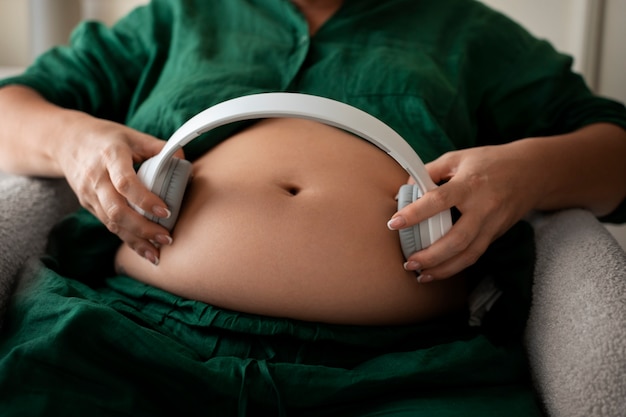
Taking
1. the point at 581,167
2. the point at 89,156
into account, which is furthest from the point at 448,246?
the point at 89,156

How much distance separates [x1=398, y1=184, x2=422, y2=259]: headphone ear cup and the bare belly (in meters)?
0.02

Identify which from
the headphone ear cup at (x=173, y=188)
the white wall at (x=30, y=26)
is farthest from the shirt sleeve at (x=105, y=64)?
the white wall at (x=30, y=26)

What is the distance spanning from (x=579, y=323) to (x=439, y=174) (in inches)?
7.7

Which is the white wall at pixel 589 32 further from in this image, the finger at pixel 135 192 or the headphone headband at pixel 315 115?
the finger at pixel 135 192

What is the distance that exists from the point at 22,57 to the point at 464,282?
1.09m

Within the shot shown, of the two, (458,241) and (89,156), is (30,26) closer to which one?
(89,156)

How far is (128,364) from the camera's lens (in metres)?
0.54

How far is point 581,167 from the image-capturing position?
769mm

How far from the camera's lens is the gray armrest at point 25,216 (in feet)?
2.18

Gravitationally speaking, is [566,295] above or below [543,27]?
below

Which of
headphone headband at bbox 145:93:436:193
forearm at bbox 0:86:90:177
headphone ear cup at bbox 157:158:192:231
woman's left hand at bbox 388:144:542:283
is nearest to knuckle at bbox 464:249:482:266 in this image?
woman's left hand at bbox 388:144:542:283

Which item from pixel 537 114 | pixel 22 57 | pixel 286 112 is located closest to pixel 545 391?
pixel 286 112

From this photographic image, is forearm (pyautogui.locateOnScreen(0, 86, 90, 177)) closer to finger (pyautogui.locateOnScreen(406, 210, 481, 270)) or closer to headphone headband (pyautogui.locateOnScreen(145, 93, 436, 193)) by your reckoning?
headphone headband (pyautogui.locateOnScreen(145, 93, 436, 193))

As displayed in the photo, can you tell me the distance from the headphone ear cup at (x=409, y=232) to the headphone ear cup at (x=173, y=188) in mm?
222
